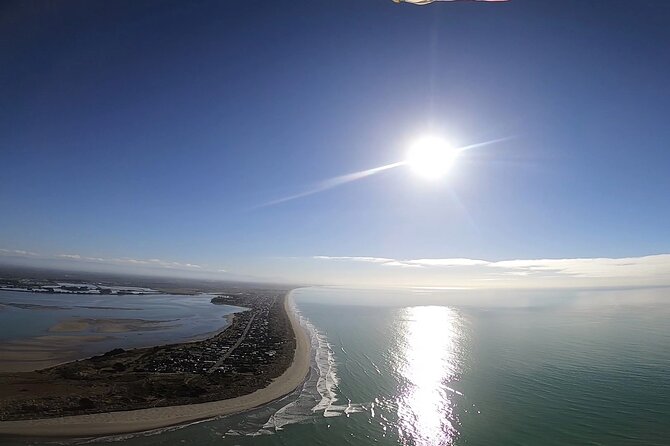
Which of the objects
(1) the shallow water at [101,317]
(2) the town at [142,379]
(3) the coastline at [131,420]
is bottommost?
(1) the shallow water at [101,317]

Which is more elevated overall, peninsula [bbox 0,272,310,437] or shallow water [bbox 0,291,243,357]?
peninsula [bbox 0,272,310,437]

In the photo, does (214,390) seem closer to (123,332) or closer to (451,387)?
(451,387)

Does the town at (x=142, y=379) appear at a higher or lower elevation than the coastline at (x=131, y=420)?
higher

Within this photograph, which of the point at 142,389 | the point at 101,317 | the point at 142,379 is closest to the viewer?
the point at 142,389

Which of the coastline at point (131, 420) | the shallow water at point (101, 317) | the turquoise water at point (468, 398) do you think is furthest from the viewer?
the shallow water at point (101, 317)

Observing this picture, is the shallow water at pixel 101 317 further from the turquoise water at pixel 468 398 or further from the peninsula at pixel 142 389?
the turquoise water at pixel 468 398

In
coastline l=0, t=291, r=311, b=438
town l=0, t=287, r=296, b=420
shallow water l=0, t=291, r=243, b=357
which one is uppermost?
town l=0, t=287, r=296, b=420

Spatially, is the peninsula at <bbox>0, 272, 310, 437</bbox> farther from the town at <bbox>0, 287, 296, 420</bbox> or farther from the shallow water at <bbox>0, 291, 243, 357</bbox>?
the shallow water at <bbox>0, 291, 243, 357</bbox>

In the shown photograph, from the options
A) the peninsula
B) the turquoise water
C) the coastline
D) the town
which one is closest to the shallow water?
the town

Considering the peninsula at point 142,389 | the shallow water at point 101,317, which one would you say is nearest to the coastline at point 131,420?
the peninsula at point 142,389

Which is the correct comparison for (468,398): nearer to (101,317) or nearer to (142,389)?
(142,389)

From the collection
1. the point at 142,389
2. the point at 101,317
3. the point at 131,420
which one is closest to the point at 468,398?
the point at 131,420
